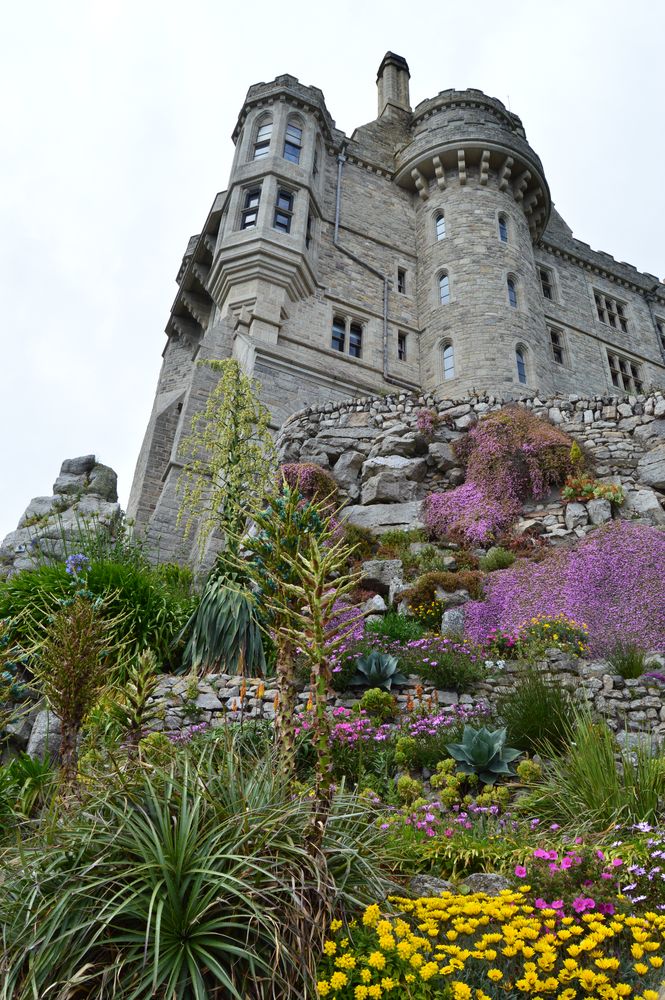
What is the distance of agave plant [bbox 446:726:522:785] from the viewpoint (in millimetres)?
5387

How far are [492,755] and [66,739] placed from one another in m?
3.20

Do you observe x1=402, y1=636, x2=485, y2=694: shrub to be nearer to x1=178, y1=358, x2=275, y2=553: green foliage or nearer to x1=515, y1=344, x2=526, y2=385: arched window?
x1=178, y1=358, x2=275, y2=553: green foliage

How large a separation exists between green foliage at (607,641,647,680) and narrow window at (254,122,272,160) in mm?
19497

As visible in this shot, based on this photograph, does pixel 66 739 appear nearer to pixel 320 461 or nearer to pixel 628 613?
pixel 628 613

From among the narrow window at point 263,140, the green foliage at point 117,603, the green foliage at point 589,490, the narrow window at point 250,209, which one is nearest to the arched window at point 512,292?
the narrow window at point 250,209

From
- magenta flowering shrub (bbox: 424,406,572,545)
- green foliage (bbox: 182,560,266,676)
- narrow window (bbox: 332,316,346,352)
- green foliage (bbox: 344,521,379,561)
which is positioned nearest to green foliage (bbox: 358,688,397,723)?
green foliage (bbox: 182,560,266,676)

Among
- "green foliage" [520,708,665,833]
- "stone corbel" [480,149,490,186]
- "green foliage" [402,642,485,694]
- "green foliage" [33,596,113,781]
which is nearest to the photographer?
"green foliage" [33,596,113,781]

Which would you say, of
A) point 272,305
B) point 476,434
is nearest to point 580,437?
point 476,434

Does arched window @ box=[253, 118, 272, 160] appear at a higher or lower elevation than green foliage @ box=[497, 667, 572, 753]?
higher

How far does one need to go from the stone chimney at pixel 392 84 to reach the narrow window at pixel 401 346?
37.8ft

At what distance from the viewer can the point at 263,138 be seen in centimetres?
2203

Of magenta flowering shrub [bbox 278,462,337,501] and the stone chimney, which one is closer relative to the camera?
magenta flowering shrub [bbox 278,462,337,501]

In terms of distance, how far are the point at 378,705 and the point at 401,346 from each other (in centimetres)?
1695

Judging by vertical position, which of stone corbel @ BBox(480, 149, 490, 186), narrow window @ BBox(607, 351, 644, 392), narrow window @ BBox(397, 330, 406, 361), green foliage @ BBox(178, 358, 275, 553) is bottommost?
green foliage @ BBox(178, 358, 275, 553)
